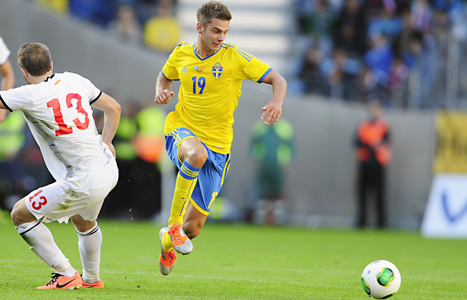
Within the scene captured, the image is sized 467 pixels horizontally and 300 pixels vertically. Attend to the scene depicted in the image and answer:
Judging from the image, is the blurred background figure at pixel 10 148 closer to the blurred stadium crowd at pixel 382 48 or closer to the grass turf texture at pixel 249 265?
the grass turf texture at pixel 249 265

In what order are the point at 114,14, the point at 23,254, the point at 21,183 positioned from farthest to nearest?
1. the point at 114,14
2. the point at 21,183
3. the point at 23,254

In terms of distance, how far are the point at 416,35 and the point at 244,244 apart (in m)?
8.24

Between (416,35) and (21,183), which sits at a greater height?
(416,35)

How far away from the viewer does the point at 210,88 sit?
25.9 ft

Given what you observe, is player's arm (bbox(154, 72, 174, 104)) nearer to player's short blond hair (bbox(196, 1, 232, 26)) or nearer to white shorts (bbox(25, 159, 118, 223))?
player's short blond hair (bbox(196, 1, 232, 26))

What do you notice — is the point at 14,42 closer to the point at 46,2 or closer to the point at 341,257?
the point at 46,2

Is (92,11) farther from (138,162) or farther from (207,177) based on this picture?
(207,177)

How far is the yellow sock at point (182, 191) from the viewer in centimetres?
762

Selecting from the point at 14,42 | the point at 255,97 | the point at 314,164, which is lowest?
the point at 314,164

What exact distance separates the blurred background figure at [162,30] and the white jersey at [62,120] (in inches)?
458

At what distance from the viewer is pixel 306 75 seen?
18.4 meters

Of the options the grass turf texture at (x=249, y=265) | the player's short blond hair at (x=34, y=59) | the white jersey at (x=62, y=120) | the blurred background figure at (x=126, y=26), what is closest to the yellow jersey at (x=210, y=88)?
the white jersey at (x=62, y=120)

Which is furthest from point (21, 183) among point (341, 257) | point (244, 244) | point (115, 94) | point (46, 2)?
point (341, 257)

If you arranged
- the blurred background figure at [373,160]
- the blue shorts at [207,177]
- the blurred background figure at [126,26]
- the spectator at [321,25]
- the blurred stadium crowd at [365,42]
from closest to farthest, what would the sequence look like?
the blue shorts at [207,177]
the blurred background figure at [373,160]
the blurred stadium crowd at [365,42]
the blurred background figure at [126,26]
the spectator at [321,25]
